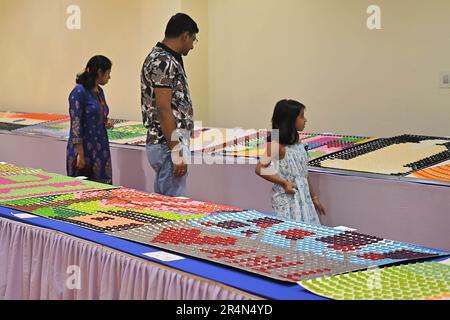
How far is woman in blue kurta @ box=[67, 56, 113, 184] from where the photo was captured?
5672 mm

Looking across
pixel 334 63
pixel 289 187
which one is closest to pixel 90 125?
pixel 289 187

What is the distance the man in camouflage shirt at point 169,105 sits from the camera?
14.8 feet

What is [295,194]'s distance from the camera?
4.68 meters

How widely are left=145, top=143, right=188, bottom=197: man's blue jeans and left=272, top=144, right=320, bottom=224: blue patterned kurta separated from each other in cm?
57

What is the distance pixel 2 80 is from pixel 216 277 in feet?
29.9

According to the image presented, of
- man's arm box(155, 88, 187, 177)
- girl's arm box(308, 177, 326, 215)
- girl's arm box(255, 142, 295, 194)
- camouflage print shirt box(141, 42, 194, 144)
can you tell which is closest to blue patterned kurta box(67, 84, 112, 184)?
camouflage print shirt box(141, 42, 194, 144)

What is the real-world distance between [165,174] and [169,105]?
1.35 feet

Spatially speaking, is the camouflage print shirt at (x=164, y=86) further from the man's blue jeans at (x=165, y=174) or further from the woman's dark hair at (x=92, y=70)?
the woman's dark hair at (x=92, y=70)

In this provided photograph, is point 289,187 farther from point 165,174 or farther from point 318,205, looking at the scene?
point 165,174

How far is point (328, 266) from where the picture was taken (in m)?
2.38

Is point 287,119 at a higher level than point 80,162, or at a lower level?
higher

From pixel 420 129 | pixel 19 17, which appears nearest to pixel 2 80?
pixel 19 17

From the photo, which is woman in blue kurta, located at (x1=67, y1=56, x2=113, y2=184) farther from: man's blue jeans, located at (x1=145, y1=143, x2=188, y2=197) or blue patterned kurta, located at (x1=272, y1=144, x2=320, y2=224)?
blue patterned kurta, located at (x1=272, y1=144, x2=320, y2=224)

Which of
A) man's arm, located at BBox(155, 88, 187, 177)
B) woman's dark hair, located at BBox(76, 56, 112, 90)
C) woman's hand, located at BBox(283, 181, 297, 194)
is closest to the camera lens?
man's arm, located at BBox(155, 88, 187, 177)
